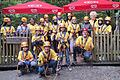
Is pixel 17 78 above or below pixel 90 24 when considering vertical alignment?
below

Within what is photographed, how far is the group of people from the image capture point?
53.0 ft

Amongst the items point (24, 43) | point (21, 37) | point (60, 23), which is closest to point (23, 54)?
point (24, 43)

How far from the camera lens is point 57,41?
1836cm

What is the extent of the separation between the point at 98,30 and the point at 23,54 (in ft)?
13.0

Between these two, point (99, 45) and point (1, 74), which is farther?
point (99, 45)

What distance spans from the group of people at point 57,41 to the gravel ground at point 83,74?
455 mm

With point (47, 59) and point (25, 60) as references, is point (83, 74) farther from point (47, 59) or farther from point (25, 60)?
point (25, 60)

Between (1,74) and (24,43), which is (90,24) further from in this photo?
Result: (1,74)

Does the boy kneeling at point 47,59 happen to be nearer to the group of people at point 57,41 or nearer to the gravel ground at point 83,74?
the group of people at point 57,41

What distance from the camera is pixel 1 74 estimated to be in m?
16.7

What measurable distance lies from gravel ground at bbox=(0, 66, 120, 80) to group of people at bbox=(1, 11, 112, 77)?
455 mm

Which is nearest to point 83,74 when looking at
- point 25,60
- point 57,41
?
point 25,60

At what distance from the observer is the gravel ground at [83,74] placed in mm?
15328

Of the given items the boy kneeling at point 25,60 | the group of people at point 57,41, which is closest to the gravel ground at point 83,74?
the boy kneeling at point 25,60
